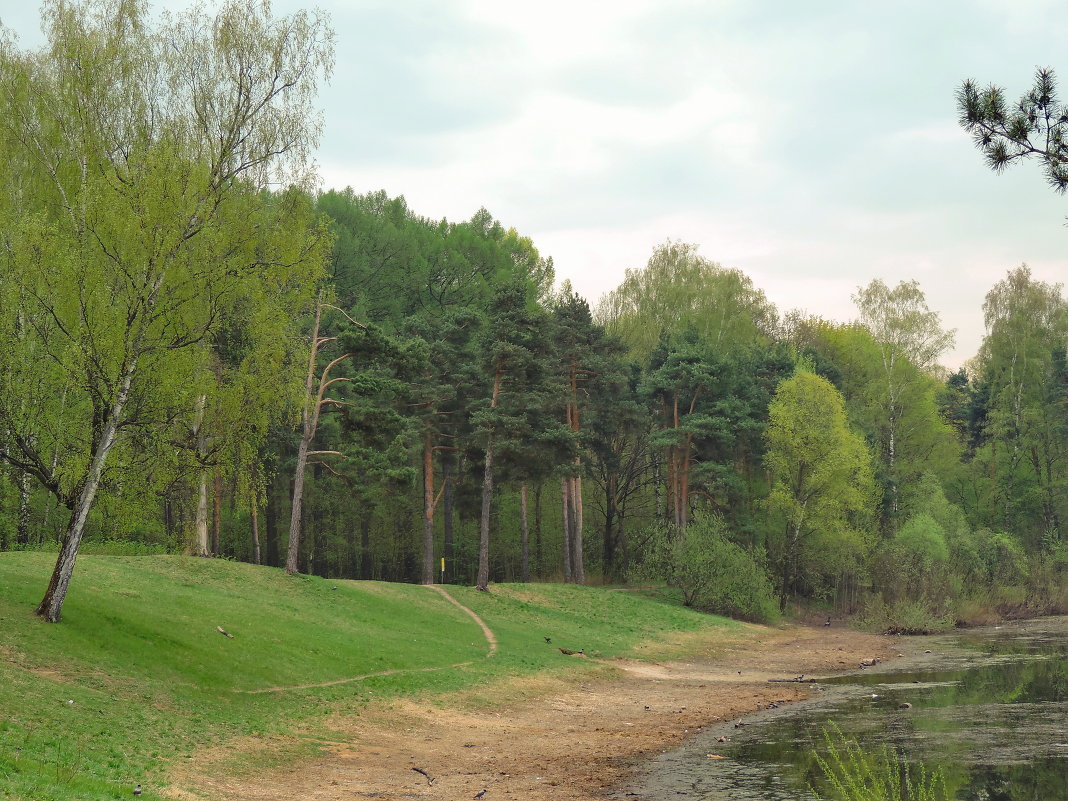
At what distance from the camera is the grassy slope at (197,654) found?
49.5ft

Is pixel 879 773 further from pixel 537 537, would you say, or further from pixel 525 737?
pixel 537 537

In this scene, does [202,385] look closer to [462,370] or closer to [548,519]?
[462,370]

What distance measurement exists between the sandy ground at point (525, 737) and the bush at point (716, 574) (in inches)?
626

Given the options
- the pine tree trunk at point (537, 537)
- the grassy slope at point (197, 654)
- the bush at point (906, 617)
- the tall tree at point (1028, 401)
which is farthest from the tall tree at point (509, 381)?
the tall tree at point (1028, 401)

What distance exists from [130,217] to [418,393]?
99.7 ft

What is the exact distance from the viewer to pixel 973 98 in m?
10.4

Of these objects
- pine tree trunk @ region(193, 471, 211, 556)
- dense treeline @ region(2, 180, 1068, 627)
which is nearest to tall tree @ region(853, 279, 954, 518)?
dense treeline @ region(2, 180, 1068, 627)

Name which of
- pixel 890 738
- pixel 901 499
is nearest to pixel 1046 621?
pixel 901 499

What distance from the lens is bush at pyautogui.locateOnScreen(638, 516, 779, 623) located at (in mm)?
54094

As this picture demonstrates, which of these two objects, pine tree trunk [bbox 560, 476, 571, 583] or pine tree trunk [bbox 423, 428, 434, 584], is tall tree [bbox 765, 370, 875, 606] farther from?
pine tree trunk [bbox 423, 428, 434, 584]

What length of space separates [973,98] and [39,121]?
85.9 ft

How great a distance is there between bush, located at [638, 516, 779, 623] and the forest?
175mm

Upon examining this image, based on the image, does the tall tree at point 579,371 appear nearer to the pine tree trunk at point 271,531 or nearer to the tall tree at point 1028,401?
the pine tree trunk at point 271,531

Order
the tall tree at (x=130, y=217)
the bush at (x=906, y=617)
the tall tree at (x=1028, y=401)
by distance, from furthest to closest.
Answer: the tall tree at (x=1028, y=401)
the bush at (x=906, y=617)
the tall tree at (x=130, y=217)
